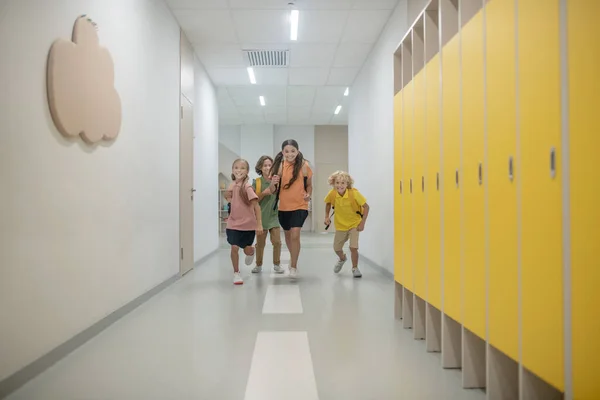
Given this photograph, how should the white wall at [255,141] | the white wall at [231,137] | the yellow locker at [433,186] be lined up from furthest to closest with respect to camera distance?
the white wall at [231,137], the white wall at [255,141], the yellow locker at [433,186]

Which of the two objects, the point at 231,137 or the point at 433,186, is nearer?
the point at 433,186

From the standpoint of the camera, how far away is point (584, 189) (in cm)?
120

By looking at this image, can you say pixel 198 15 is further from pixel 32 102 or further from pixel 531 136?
pixel 531 136

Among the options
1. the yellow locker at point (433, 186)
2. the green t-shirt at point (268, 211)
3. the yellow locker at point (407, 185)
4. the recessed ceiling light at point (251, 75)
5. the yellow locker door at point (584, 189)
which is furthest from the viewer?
the recessed ceiling light at point (251, 75)

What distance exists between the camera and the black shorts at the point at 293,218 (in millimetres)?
4918

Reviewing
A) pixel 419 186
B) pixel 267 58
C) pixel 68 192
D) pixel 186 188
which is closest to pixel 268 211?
pixel 186 188

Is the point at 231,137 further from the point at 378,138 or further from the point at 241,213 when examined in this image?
the point at 241,213

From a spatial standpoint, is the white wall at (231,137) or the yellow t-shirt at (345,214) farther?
the white wall at (231,137)

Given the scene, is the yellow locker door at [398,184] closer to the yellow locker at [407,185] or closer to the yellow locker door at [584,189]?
the yellow locker at [407,185]

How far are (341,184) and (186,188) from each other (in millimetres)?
1917

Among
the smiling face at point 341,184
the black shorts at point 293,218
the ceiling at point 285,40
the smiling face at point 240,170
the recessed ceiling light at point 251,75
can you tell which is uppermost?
the recessed ceiling light at point 251,75

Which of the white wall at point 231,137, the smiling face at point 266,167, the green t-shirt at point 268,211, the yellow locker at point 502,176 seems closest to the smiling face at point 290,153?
the smiling face at point 266,167

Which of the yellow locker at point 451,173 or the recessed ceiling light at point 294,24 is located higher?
the recessed ceiling light at point 294,24

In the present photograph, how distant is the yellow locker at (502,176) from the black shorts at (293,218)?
3.23 m
